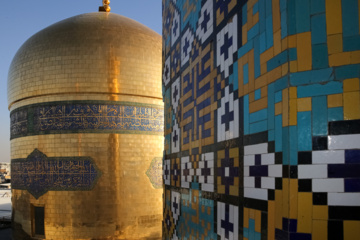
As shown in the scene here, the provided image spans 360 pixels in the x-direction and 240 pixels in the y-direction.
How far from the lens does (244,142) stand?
187 cm

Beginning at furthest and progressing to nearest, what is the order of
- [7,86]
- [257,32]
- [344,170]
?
[7,86] → [257,32] → [344,170]

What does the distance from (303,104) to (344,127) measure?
168mm

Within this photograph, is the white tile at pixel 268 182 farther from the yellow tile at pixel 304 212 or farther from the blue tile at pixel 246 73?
the blue tile at pixel 246 73

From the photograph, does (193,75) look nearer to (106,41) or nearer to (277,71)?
(277,71)

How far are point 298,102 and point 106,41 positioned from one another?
710 cm

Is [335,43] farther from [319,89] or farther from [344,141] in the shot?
[344,141]

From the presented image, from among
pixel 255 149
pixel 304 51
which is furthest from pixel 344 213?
pixel 304 51

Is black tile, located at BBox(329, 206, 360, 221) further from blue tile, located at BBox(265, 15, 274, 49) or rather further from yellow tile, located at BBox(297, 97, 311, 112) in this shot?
blue tile, located at BBox(265, 15, 274, 49)

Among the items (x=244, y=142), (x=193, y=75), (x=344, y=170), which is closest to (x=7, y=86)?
(x=193, y=75)

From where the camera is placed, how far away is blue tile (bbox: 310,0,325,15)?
Answer: 1.48 metres

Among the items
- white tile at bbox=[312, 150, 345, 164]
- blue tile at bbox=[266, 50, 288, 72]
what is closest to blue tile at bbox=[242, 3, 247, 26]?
blue tile at bbox=[266, 50, 288, 72]

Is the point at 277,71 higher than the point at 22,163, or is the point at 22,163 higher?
the point at 277,71

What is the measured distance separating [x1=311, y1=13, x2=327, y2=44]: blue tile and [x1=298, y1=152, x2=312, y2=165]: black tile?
43 centimetres

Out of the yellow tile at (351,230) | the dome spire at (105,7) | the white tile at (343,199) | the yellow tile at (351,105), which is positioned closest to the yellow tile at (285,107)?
the yellow tile at (351,105)
